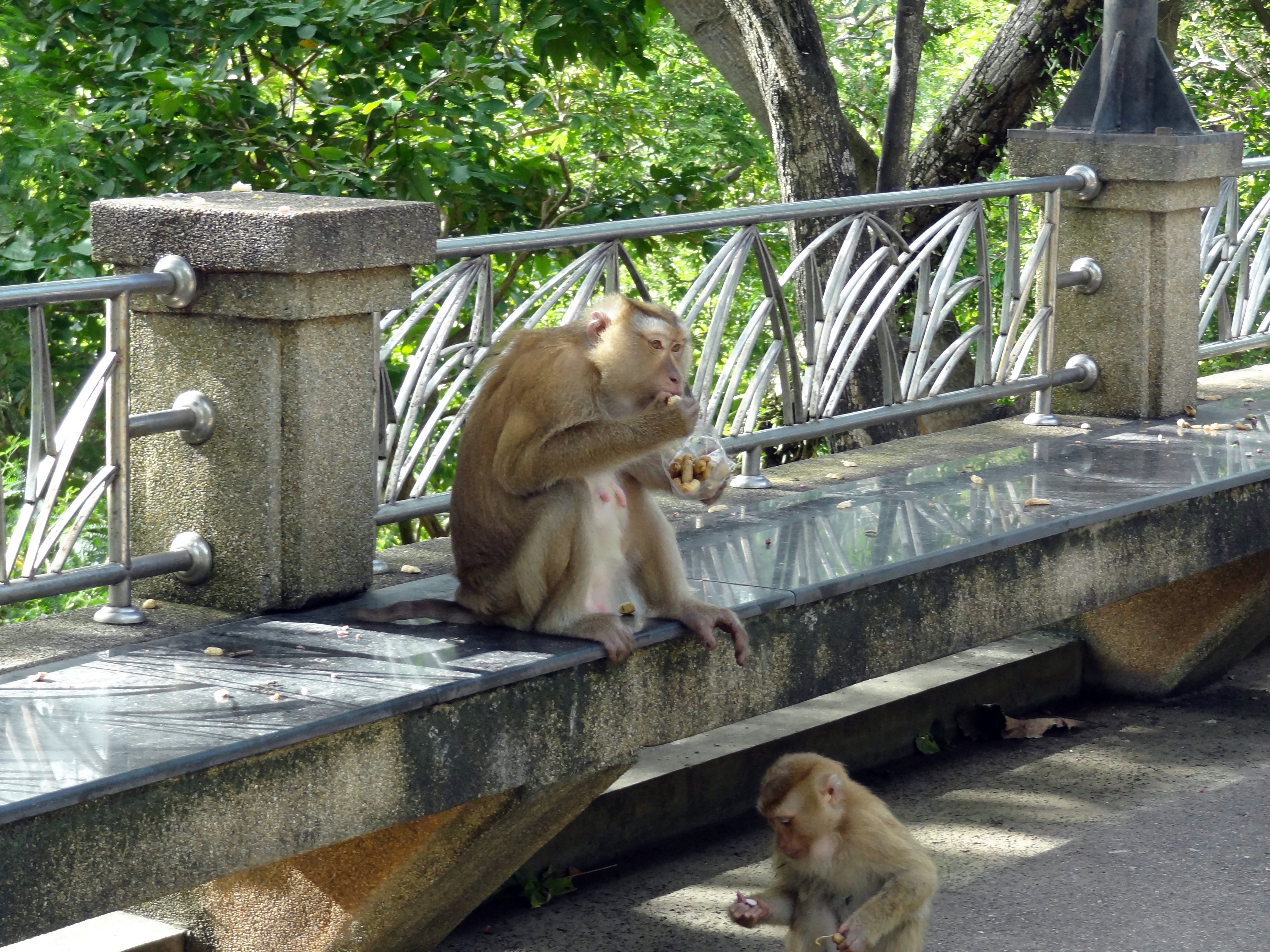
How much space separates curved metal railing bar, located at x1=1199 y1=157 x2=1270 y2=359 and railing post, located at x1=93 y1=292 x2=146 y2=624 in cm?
475

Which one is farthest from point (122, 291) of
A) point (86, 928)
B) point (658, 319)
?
point (86, 928)

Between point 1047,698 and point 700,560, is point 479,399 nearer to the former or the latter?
point 700,560

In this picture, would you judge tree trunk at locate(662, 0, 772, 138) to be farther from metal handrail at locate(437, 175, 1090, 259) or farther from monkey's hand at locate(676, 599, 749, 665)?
monkey's hand at locate(676, 599, 749, 665)

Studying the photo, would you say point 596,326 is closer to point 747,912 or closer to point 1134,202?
point 747,912

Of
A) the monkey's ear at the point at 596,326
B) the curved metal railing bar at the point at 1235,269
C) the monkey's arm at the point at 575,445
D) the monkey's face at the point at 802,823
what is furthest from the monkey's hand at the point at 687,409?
the curved metal railing bar at the point at 1235,269

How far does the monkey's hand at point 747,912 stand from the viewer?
3.71 m

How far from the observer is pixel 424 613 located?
413cm

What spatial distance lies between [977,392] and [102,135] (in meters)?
3.78

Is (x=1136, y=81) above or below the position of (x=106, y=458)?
above

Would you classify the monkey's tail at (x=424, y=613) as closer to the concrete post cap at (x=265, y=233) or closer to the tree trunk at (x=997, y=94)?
the concrete post cap at (x=265, y=233)

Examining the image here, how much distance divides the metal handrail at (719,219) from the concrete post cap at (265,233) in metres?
0.29

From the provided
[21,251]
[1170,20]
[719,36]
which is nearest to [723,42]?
[719,36]

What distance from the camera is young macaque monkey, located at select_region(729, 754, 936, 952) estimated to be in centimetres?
374

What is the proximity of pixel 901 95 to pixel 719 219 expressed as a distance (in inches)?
183
